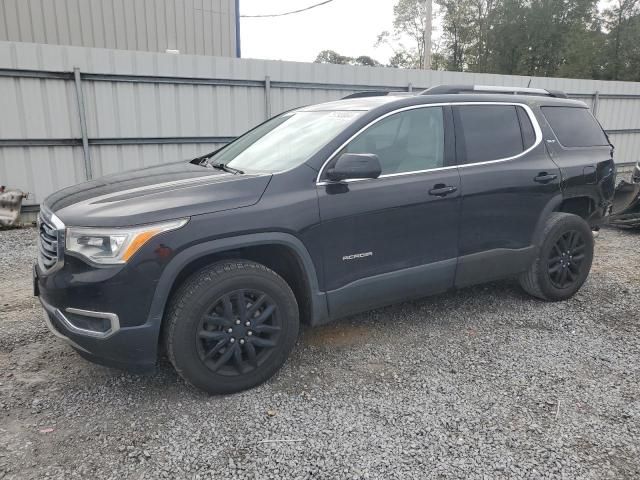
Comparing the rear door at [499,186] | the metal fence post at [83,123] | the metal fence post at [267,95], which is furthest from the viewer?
the metal fence post at [267,95]

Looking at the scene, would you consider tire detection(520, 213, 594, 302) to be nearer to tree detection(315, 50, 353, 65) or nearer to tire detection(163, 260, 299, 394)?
tire detection(163, 260, 299, 394)

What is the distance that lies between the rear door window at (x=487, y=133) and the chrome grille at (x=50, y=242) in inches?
107

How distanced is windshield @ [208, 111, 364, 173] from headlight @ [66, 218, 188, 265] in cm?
91

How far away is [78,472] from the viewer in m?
2.29

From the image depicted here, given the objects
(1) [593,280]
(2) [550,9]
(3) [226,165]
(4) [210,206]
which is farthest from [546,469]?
(2) [550,9]

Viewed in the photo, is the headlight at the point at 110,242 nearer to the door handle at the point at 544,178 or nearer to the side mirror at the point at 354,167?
the side mirror at the point at 354,167

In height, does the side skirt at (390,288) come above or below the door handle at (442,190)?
A: below

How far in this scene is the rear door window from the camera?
12.2 feet

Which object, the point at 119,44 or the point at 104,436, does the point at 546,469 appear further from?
the point at 119,44

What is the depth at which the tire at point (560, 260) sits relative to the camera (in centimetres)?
417

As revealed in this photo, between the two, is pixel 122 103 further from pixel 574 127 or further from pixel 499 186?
pixel 574 127

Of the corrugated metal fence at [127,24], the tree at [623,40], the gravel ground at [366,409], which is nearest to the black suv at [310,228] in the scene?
the gravel ground at [366,409]

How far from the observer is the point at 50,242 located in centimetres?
276

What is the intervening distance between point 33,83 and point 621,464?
7938mm
